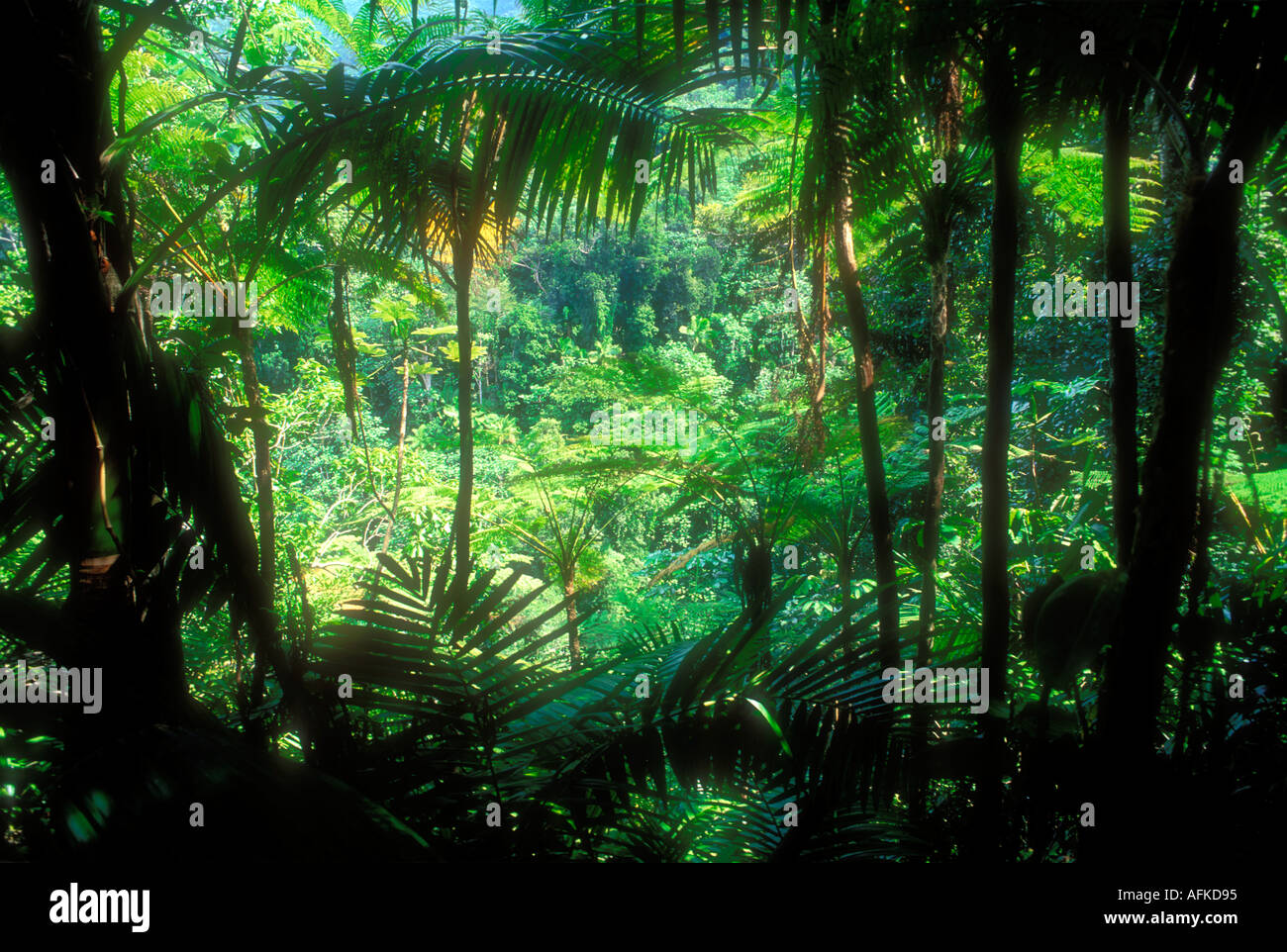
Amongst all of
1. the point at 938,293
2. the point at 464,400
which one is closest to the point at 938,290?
the point at 938,293

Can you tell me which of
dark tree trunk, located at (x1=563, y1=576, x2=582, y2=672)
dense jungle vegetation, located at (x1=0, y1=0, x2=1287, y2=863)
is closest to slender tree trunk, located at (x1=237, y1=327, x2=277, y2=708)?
dense jungle vegetation, located at (x1=0, y1=0, x2=1287, y2=863)

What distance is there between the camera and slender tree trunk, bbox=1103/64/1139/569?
1606 millimetres

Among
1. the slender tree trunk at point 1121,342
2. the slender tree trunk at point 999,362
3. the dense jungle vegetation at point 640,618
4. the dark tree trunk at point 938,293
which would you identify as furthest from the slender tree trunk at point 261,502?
the slender tree trunk at point 1121,342

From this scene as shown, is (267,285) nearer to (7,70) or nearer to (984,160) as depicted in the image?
(7,70)

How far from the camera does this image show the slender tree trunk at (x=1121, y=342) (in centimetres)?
161

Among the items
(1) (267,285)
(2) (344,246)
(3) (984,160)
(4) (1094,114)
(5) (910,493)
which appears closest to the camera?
(4) (1094,114)

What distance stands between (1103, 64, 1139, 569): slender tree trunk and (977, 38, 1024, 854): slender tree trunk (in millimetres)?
262

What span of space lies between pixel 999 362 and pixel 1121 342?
398mm

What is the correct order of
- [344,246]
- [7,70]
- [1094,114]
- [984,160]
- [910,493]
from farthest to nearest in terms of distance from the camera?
[910,493], [344,246], [984,160], [1094,114], [7,70]

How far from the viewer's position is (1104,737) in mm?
1250

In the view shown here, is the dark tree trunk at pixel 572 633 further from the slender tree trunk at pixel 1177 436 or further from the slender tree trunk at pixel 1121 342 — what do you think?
the slender tree trunk at pixel 1121 342

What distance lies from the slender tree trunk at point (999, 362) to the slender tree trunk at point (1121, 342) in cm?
26
